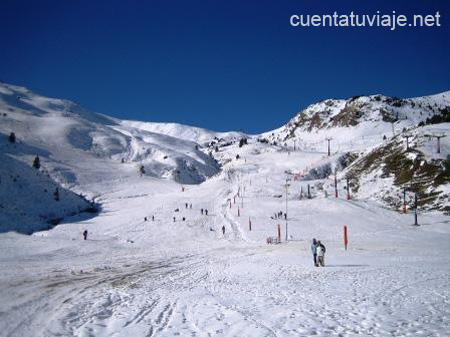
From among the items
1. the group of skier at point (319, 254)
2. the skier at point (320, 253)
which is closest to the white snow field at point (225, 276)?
the group of skier at point (319, 254)

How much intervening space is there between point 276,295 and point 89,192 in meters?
97.9

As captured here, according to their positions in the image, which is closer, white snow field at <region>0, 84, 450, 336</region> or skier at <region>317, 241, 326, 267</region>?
white snow field at <region>0, 84, 450, 336</region>

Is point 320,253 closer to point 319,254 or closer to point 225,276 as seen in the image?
point 319,254

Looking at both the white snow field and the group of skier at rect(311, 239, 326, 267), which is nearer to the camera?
the white snow field

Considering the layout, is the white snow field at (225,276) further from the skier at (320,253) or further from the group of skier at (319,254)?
the skier at (320,253)

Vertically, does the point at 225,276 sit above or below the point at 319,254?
below

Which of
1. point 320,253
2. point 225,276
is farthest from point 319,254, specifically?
point 225,276

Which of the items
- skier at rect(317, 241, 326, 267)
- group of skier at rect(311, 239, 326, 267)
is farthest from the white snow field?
skier at rect(317, 241, 326, 267)

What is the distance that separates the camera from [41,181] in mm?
78812

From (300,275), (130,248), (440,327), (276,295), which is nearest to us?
(440,327)

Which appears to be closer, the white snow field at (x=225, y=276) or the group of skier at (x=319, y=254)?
the white snow field at (x=225, y=276)

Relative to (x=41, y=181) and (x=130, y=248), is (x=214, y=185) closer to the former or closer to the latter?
(x=41, y=181)

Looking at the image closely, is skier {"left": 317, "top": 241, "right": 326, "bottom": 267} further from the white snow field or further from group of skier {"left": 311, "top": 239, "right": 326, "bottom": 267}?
the white snow field

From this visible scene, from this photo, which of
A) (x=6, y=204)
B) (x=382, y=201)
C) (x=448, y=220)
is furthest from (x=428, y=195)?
(x=6, y=204)
